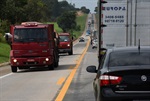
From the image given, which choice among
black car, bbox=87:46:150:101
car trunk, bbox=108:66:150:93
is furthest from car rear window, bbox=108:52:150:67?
car trunk, bbox=108:66:150:93

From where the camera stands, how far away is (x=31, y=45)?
26.3 metres

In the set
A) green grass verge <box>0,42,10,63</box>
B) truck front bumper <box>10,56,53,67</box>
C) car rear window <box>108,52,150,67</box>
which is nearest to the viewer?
car rear window <box>108,52,150,67</box>

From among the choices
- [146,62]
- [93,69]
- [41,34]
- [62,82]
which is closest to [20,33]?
[41,34]

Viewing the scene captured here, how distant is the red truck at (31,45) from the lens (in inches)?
1030

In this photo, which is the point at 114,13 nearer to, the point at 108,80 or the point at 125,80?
the point at 108,80

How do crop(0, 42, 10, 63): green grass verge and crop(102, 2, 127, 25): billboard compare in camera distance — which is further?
crop(0, 42, 10, 63): green grass verge

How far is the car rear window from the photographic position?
9054mm

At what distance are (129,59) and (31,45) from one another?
57.3 feet

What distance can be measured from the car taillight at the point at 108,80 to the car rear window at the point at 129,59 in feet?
1.45

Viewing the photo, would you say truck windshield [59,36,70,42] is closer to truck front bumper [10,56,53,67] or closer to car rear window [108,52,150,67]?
truck front bumper [10,56,53,67]

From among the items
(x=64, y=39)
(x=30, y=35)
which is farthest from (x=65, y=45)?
(x=30, y=35)

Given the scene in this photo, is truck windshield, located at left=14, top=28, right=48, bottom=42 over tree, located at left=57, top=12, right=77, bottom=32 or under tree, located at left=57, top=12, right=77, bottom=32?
over

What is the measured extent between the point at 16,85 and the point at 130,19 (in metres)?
4.96

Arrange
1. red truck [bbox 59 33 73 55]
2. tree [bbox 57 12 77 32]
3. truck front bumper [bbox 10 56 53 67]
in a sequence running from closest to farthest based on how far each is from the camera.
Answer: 1. truck front bumper [bbox 10 56 53 67]
2. red truck [bbox 59 33 73 55]
3. tree [bbox 57 12 77 32]
